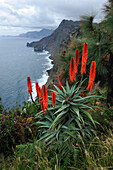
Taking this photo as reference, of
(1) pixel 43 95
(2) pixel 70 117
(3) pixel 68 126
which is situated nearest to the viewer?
(1) pixel 43 95

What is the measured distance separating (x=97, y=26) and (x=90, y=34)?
1.27 feet

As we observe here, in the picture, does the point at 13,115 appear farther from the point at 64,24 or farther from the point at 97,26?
the point at 64,24

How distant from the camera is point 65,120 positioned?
3.61 m

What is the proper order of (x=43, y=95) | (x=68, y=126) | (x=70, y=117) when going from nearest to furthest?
(x=43, y=95)
(x=68, y=126)
(x=70, y=117)

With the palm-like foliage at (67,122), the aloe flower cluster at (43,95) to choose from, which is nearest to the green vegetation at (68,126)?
the palm-like foliage at (67,122)

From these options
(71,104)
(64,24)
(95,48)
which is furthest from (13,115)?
(64,24)

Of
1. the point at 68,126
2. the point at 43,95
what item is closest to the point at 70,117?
the point at 68,126

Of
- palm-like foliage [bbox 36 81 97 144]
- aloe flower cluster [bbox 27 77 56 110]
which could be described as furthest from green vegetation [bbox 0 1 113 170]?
aloe flower cluster [bbox 27 77 56 110]

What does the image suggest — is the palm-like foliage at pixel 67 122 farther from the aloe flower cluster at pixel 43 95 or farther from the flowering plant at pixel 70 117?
the aloe flower cluster at pixel 43 95

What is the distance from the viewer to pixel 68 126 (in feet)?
10.9

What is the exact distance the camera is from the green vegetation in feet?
8.58

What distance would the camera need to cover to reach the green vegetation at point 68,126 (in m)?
2.62

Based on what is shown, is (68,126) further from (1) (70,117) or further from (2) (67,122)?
(1) (70,117)

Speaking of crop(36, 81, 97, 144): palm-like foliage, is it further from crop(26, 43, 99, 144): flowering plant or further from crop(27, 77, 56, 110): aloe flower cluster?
crop(27, 77, 56, 110): aloe flower cluster
